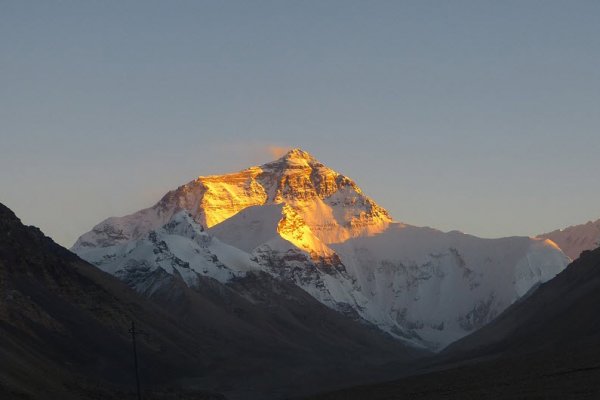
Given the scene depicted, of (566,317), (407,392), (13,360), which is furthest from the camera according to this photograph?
(566,317)

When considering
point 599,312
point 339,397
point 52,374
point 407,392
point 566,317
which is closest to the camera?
point 407,392

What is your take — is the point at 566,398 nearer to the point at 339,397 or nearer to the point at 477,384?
the point at 477,384

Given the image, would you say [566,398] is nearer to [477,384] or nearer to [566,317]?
[477,384]

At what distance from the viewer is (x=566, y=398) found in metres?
79.8

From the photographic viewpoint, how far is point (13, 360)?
133 meters

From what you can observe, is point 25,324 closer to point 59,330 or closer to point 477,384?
point 59,330

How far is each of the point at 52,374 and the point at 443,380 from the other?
2011 inches

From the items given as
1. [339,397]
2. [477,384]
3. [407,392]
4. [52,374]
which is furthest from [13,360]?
[477,384]

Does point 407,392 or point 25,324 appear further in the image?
point 25,324

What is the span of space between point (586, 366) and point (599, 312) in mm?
80497

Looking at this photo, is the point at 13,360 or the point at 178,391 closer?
the point at 13,360

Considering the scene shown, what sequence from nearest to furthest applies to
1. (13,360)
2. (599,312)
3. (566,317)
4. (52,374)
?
1. (13,360)
2. (52,374)
3. (599,312)
4. (566,317)

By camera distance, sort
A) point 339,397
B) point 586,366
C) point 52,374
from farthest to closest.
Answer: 1. point 52,374
2. point 339,397
3. point 586,366

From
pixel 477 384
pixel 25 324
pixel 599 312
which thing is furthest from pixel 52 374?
pixel 599 312
